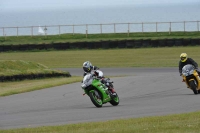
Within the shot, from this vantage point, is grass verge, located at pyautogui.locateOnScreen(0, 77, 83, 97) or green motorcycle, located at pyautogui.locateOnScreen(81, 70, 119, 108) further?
grass verge, located at pyautogui.locateOnScreen(0, 77, 83, 97)

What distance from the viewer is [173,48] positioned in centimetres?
4775

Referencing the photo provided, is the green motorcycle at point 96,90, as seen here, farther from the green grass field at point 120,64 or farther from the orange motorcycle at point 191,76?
the green grass field at point 120,64

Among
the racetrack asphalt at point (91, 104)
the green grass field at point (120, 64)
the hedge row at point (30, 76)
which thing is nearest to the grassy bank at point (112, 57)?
the green grass field at point (120, 64)

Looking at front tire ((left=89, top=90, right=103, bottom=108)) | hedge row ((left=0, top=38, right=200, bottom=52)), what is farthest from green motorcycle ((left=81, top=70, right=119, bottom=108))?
hedge row ((left=0, top=38, right=200, bottom=52))

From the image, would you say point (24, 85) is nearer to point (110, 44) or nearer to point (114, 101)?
point (114, 101)

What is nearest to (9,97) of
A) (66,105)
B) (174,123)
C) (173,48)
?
(66,105)

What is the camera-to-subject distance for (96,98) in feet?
55.2

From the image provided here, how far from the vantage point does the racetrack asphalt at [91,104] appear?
14234mm

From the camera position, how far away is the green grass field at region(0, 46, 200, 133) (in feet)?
36.1

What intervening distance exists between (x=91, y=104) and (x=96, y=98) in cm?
139

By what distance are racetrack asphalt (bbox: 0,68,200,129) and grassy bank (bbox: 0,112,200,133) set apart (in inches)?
50.1

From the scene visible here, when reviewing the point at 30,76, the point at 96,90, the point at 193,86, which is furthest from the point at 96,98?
the point at 30,76

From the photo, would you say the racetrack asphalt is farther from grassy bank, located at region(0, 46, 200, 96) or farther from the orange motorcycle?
Result: grassy bank, located at region(0, 46, 200, 96)

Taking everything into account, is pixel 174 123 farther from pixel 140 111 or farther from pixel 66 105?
pixel 66 105
